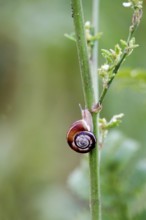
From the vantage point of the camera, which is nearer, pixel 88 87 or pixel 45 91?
pixel 88 87

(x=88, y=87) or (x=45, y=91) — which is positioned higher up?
(x=45, y=91)

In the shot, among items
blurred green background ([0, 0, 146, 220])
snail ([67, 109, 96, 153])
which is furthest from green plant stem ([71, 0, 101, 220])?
blurred green background ([0, 0, 146, 220])

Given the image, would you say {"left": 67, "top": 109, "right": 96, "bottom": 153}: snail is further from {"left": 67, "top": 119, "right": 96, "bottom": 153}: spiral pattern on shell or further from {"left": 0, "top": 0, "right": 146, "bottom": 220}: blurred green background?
{"left": 0, "top": 0, "right": 146, "bottom": 220}: blurred green background

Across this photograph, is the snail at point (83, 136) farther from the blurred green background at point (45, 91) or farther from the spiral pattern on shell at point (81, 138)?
the blurred green background at point (45, 91)

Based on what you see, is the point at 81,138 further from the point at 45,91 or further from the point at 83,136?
the point at 45,91

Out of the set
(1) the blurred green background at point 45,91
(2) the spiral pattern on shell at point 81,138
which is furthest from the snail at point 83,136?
(1) the blurred green background at point 45,91

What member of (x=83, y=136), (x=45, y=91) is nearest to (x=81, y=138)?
(x=83, y=136)
